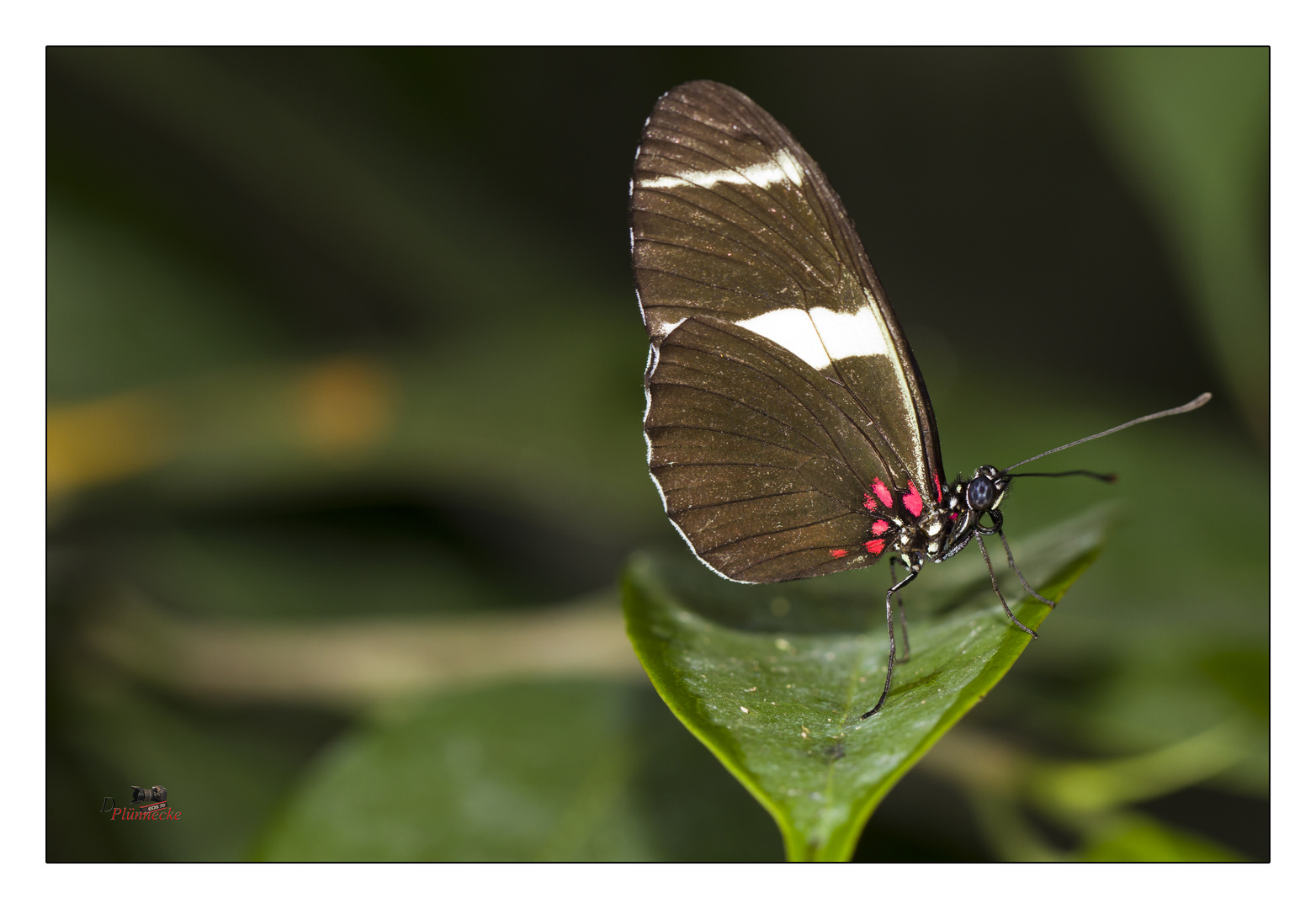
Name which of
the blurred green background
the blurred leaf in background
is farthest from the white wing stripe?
the blurred leaf in background

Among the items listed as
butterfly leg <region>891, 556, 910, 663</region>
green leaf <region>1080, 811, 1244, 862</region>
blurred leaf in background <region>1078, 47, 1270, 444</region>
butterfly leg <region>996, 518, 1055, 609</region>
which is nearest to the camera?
butterfly leg <region>996, 518, 1055, 609</region>

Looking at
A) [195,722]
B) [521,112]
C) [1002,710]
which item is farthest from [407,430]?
[1002,710]

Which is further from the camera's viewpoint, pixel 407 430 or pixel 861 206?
pixel 861 206

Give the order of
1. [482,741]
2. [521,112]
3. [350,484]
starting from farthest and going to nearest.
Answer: [521,112], [350,484], [482,741]

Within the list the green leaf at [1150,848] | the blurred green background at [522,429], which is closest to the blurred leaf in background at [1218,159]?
the blurred green background at [522,429]

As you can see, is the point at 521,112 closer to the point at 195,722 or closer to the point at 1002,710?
the point at 195,722

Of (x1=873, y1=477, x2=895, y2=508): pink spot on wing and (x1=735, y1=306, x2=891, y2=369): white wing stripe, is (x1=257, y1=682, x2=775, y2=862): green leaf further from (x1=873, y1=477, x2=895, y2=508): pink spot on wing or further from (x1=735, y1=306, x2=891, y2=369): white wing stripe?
(x1=735, y1=306, x2=891, y2=369): white wing stripe

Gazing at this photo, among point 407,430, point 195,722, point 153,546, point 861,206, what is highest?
point 861,206

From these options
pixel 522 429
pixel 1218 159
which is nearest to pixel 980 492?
pixel 1218 159
